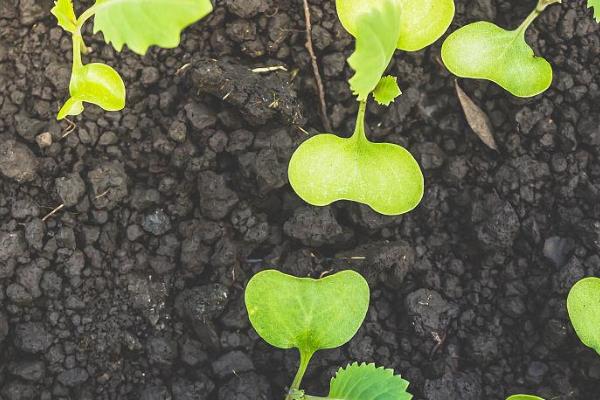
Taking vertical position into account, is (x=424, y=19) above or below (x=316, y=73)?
above

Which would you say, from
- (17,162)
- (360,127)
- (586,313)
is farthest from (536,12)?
(17,162)

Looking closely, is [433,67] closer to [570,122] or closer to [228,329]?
[570,122]

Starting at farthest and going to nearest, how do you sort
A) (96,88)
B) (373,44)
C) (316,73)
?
(316,73), (96,88), (373,44)

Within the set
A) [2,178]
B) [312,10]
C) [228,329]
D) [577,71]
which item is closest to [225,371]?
[228,329]

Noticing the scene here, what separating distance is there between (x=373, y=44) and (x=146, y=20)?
1.22 ft

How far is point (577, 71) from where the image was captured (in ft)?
4.91

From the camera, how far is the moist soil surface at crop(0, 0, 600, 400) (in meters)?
1.37

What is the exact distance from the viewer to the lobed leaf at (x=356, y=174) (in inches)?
53.8

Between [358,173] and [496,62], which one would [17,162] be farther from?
[496,62]

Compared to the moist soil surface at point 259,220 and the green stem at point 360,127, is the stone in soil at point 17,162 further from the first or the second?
the green stem at point 360,127

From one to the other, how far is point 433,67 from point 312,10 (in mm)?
273

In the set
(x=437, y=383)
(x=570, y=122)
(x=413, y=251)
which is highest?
(x=570, y=122)

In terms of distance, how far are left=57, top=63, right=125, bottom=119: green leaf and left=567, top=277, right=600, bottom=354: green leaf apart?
89cm

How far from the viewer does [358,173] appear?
4.56 feet
